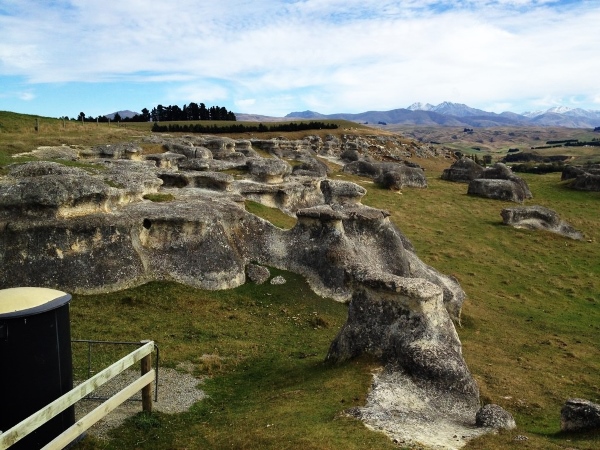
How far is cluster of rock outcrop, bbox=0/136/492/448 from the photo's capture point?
16016 millimetres

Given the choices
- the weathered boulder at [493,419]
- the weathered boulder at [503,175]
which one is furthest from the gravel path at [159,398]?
the weathered boulder at [503,175]

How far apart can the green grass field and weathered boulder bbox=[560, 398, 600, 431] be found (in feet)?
1.36

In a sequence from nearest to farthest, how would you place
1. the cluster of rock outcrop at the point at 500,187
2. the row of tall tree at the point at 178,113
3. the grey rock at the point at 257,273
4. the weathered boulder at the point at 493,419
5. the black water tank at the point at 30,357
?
the black water tank at the point at 30,357 < the weathered boulder at the point at 493,419 < the grey rock at the point at 257,273 < the cluster of rock outcrop at the point at 500,187 < the row of tall tree at the point at 178,113

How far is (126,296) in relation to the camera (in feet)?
71.4

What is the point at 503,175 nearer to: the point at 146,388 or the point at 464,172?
the point at 464,172

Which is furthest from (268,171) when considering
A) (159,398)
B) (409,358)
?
(159,398)

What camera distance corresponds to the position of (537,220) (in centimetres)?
5094

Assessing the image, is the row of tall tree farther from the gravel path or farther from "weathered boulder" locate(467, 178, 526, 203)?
the gravel path

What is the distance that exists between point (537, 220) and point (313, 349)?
39063mm

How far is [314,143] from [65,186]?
81.9m

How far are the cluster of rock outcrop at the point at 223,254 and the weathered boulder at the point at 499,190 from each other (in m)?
39.3

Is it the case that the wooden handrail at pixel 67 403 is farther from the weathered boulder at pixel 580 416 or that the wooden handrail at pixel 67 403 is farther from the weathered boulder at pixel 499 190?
the weathered boulder at pixel 499 190

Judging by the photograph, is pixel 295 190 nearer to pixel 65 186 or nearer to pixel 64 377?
pixel 65 186

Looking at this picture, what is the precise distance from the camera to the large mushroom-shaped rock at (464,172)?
78750 mm
